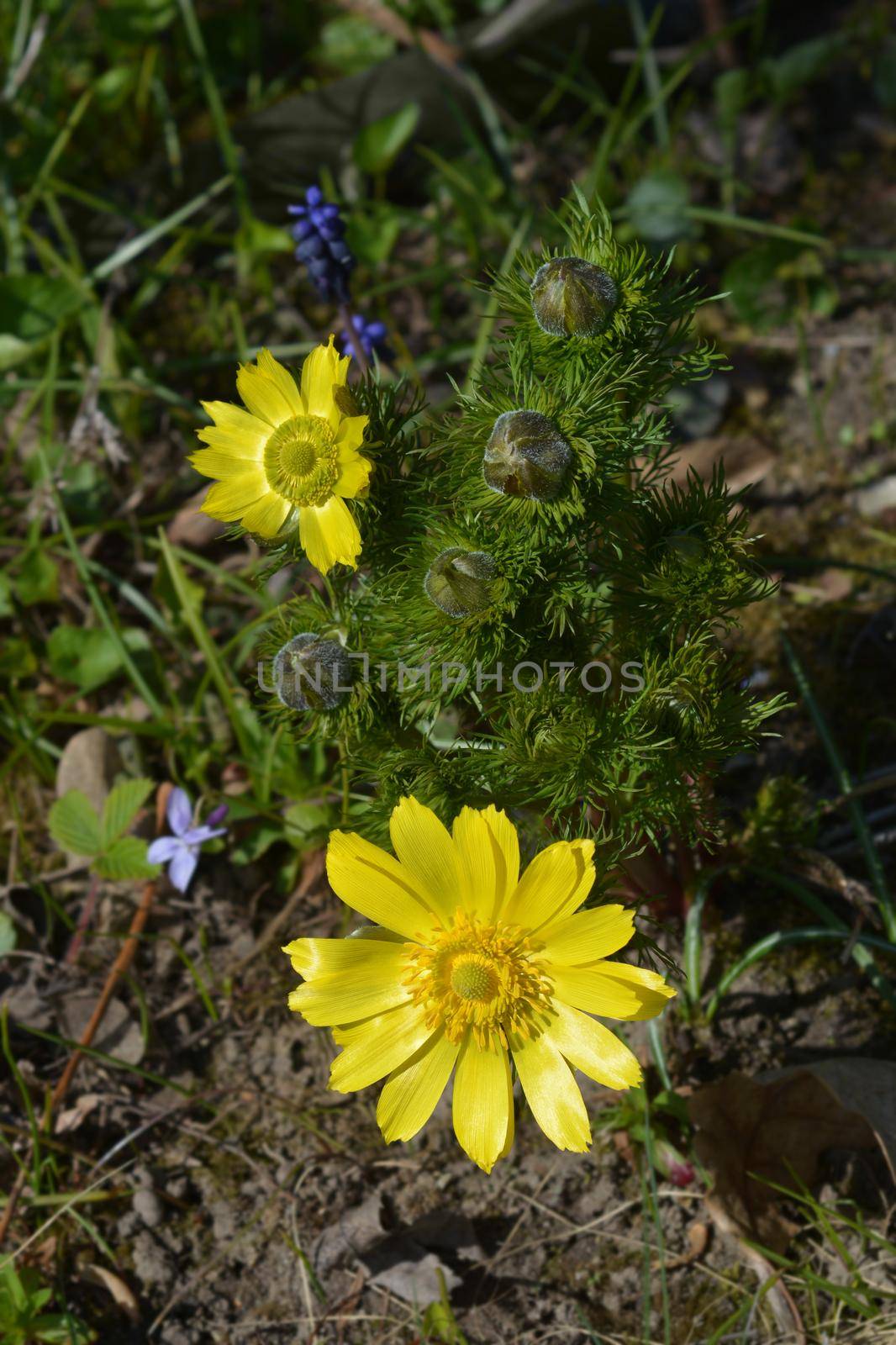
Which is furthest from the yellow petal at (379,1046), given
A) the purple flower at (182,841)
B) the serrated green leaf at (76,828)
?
the serrated green leaf at (76,828)

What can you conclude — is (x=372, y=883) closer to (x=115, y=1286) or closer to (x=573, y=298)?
(x=573, y=298)

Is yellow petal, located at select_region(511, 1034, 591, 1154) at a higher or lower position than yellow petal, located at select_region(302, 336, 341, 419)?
lower

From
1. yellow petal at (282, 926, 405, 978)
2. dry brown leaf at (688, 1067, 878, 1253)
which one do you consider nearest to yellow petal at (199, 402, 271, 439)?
yellow petal at (282, 926, 405, 978)

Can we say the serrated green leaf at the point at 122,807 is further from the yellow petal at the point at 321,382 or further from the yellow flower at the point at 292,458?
the yellow petal at the point at 321,382

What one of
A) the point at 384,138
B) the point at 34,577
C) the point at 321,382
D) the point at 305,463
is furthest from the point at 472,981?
the point at 384,138

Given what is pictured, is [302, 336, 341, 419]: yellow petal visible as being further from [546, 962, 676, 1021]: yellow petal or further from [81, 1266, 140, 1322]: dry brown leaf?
[81, 1266, 140, 1322]: dry brown leaf

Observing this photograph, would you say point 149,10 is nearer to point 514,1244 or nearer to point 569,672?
point 569,672
